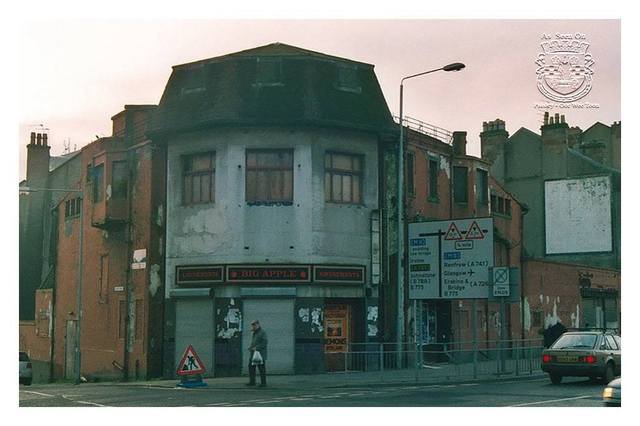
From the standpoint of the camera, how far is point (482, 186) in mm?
42406

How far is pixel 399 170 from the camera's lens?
104ft

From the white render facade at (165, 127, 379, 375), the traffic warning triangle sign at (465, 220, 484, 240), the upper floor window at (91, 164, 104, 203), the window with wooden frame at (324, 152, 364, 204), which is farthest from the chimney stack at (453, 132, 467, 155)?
the upper floor window at (91, 164, 104, 203)

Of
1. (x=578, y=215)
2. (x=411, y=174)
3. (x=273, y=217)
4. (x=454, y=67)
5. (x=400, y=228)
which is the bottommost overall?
(x=400, y=228)

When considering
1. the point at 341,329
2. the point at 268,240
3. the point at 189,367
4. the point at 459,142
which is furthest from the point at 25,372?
the point at 459,142

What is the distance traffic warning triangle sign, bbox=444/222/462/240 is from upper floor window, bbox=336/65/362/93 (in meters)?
6.54

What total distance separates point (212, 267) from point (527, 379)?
1097cm

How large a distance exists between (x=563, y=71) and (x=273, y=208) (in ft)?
35.7

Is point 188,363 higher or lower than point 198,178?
lower

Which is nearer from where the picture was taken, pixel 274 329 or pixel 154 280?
pixel 274 329

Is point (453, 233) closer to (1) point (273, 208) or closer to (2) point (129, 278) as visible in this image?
(1) point (273, 208)

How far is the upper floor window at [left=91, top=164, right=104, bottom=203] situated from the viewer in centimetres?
3753

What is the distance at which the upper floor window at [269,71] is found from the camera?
32188 millimetres
